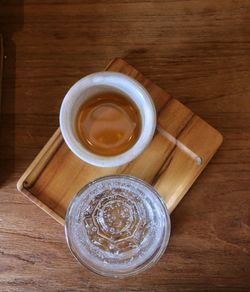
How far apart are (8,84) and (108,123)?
0.53ft

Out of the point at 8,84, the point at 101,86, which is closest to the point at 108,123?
the point at 101,86

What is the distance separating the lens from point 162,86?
75 centimetres

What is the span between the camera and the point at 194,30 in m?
0.76

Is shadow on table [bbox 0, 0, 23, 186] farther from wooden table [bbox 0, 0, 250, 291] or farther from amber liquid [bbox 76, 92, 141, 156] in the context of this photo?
amber liquid [bbox 76, 92, 141, 156]

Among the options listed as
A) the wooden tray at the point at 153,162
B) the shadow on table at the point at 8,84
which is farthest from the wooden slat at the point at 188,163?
the shadow on table at the point at 8,84

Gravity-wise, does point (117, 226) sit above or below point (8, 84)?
below

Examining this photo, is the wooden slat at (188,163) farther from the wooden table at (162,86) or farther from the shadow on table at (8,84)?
the shadow on table at (8,84)

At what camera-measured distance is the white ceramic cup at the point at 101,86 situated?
2.22ft

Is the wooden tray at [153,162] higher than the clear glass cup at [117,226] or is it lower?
higher

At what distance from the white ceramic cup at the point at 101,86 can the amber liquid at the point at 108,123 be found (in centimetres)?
3

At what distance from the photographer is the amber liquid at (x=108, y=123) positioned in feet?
2.41

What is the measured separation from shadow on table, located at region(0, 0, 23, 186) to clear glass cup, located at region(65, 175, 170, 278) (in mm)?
124

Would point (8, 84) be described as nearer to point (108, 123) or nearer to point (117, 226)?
point (108, 123)

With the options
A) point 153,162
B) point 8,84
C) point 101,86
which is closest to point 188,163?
point 153,162
